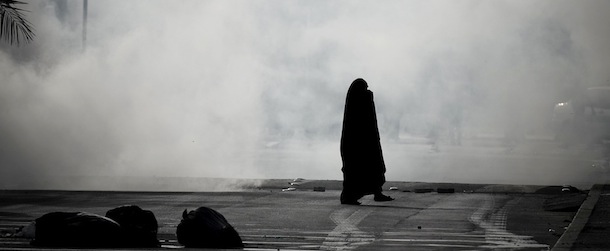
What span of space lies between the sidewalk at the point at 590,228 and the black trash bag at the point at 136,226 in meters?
3.58

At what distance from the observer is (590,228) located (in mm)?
14227

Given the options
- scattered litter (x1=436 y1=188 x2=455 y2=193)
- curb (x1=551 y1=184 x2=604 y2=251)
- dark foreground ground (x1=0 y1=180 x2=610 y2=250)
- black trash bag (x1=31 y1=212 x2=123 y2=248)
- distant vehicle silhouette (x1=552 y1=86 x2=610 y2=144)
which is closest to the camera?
curb (x1=551 y1=184 x2=604 y2=251)

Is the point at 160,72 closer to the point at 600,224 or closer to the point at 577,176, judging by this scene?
the point at 577,176

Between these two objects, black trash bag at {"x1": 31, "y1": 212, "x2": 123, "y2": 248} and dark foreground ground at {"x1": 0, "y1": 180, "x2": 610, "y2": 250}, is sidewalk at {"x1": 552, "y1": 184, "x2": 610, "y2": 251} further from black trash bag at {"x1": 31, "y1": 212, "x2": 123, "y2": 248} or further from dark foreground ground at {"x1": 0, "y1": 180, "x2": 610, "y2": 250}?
black trash bag at {"x1": 31, "y1": 212, "x2": 123, "y2": 248}

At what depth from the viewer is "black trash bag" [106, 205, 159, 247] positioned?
1296 centimetres

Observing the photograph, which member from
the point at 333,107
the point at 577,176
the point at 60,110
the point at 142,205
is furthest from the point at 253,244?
the point at 333,107

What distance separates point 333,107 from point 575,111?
1241 centimetres

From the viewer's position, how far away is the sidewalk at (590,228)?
40.8 ft

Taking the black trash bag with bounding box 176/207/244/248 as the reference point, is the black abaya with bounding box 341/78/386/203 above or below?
above

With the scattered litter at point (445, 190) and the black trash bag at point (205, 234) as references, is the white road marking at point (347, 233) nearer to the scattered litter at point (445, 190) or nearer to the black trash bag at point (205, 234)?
the black trash bag at point (205, 234)

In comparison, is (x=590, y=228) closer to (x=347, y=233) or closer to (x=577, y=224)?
(x=577, y=224)

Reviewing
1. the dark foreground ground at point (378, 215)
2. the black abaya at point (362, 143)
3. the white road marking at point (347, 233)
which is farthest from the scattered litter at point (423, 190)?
the white road marking at point (347, 233)

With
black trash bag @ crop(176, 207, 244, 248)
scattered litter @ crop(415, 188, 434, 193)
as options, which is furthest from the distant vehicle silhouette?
black trash bag @ crop(176, 207, 244, 248)

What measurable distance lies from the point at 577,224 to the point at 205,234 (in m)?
4.04
